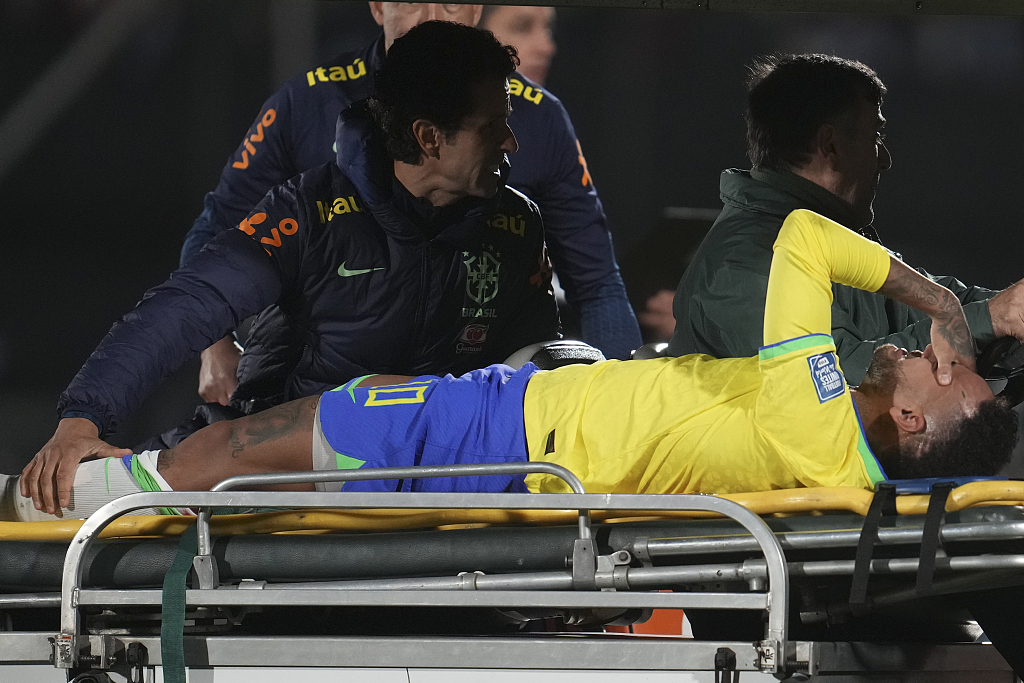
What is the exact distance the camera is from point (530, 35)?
2.46 meters

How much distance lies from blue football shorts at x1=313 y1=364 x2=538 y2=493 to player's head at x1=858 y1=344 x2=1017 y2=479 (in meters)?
0.76

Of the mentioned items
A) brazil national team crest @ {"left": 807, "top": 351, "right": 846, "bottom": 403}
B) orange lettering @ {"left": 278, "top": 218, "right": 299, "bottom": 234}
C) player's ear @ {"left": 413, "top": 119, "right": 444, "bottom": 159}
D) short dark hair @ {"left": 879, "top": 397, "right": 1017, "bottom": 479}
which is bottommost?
short dark hair @ {"left": 879, "top": 397, "right": 1017, "bottom": 479}

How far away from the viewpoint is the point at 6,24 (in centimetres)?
246

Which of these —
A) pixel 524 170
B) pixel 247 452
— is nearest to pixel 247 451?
pixel 247 452

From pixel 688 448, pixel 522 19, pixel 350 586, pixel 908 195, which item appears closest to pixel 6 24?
pixel 522 19

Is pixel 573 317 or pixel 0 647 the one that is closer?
pixel 0 647

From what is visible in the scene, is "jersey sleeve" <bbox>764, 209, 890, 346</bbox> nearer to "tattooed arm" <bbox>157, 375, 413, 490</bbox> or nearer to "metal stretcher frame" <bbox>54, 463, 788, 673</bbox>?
"metal stretcher frame" <bbox>54, 463, 788, 673</bbox>

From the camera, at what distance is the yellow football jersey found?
5.78 feet

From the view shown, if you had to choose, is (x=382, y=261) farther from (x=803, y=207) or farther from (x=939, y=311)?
(x=939, y=311)

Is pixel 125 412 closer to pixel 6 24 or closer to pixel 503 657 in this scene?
pixel 6 24

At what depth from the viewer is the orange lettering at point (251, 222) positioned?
92.9 inches

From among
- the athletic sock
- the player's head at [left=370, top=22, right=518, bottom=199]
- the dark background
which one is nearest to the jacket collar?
the dark background

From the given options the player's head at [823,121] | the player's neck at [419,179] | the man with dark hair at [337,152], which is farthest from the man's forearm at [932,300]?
the player's neck at [419,179]

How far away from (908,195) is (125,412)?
201 centimetres
